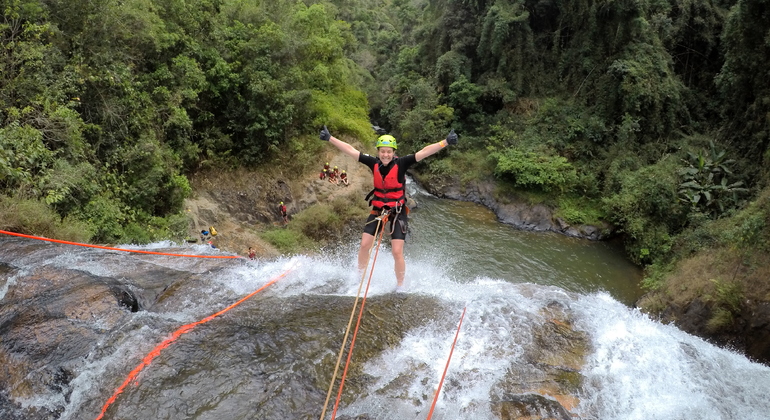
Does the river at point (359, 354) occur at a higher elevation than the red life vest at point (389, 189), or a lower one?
lower

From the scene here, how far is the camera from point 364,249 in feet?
21.2

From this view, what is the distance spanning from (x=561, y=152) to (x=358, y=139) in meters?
10.4

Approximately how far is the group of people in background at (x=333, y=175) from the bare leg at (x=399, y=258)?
1001cm

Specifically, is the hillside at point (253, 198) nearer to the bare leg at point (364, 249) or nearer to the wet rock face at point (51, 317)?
the wet rock face at point (51, 317)

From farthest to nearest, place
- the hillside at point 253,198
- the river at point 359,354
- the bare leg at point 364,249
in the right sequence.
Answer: the hillside at point 253,198 < the bare leg at point 364,249 < the river at point 359,354

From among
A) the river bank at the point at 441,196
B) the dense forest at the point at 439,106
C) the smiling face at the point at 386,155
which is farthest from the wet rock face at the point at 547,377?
the dense forest at the point at 439,106

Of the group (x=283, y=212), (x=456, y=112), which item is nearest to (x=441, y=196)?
(x=456, y=112)

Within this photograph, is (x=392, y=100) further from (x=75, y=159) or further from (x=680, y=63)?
(x=75, y=159)

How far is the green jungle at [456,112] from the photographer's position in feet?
27.0

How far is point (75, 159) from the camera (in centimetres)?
827

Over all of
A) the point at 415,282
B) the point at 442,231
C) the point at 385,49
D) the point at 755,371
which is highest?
the point at 385,49

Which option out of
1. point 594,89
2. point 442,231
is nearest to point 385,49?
point 594,89

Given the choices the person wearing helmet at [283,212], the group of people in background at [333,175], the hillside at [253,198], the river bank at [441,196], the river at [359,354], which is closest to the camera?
the river at [359,354]

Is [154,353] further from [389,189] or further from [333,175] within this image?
[333,175]
